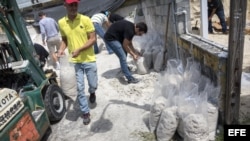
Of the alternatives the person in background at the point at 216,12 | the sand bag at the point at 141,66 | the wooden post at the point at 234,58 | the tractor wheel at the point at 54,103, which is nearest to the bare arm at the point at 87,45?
the tractor wheel at the point at 54,103

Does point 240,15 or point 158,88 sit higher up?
point 240,15

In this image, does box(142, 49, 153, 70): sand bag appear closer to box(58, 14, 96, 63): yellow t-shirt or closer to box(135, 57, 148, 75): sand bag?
box(135, 57, 148, 75): sand bag

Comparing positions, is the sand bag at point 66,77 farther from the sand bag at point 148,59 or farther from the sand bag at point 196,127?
the sand bag at point 196,127

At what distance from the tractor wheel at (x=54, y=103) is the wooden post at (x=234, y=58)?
2.46 metres

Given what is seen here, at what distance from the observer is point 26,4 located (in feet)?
44.1

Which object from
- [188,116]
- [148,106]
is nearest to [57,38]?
[148,106]

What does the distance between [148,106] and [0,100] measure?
7.68ft

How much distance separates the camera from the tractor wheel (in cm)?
429

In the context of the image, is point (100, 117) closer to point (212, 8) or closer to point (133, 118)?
point (133, 118)

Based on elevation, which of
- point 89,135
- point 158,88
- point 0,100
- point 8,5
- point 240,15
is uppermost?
point 8,5

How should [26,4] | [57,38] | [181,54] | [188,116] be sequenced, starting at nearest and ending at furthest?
[188,116] < [181,54] < [57,38] < [26,4]

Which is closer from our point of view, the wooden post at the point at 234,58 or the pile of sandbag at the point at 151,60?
the wooden post at the point at 234,58

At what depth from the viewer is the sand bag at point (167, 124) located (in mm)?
3363

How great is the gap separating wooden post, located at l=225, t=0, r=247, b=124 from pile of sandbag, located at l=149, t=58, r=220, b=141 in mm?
181
